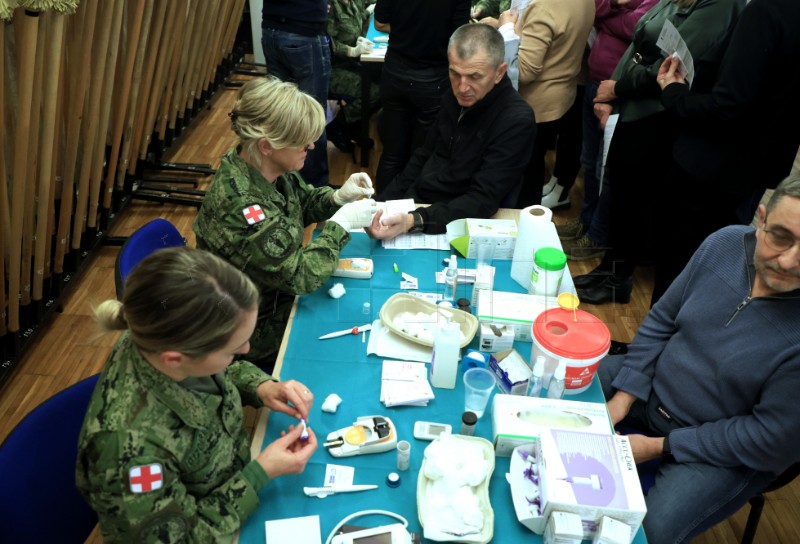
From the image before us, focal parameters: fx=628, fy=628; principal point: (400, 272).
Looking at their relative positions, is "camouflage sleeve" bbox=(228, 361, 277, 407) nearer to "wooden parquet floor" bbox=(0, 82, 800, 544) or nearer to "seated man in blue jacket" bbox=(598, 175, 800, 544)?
"wooden parquet floor" bbox=(0, 82, 800, 544)

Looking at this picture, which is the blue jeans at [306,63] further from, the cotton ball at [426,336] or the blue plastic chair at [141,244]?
the cotton ball at [426,336]

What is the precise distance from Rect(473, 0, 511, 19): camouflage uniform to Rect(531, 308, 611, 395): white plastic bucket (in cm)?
351

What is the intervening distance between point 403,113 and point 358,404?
2.55 meters

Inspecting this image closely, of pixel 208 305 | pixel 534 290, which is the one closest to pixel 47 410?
pixel 208 305

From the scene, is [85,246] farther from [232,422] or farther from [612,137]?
[612,137]

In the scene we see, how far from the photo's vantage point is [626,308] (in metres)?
3.58

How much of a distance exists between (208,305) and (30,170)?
1935mm

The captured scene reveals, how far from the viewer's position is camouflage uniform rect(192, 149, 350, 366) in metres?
1.94

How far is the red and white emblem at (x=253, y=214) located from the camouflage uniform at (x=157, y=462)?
666 millimetres

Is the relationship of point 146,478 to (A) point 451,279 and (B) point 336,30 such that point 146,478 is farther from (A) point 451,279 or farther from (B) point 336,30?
(B) point 336,30

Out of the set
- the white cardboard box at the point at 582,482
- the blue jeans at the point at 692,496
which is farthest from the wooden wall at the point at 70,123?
the blue jeans at the point at 692,496

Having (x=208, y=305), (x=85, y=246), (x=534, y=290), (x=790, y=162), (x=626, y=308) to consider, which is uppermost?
(x=790, y=162)

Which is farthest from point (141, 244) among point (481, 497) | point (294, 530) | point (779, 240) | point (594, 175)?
point (594, 175)

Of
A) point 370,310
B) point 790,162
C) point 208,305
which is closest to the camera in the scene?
point 208,305
